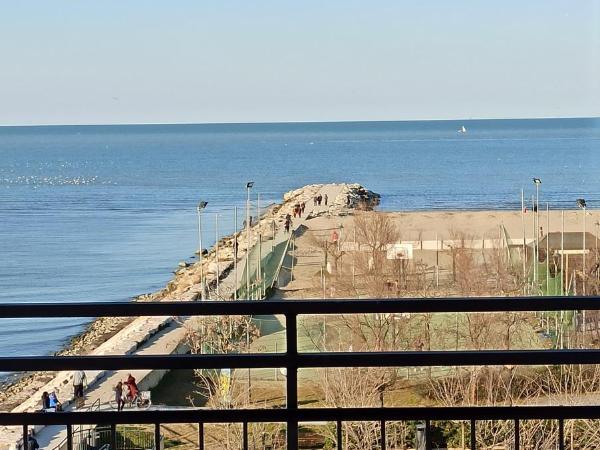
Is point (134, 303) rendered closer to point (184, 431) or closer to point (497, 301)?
point (497, 301)

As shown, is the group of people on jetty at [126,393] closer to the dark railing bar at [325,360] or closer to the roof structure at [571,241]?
the dark railing bar at [325,360]

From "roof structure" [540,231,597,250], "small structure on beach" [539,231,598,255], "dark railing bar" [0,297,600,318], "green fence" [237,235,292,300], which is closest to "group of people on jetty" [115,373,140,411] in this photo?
"green fence" [237,235,292,300]

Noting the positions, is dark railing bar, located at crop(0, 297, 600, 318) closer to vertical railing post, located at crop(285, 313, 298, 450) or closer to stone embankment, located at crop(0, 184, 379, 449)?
vertical railing post, located at crop(285, 313, 298, 450)

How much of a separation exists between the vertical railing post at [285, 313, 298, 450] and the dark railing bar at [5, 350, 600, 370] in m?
0.03

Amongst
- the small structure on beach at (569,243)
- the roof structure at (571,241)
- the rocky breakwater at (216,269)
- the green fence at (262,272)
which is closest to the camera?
the green fence at (262,272)

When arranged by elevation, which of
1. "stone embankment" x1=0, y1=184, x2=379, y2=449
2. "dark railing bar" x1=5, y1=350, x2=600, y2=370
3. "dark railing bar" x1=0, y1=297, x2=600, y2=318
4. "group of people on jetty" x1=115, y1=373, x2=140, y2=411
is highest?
"dark railing bar" x1=0, y1=297, x2=600, y2=318

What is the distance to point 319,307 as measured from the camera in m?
2.25

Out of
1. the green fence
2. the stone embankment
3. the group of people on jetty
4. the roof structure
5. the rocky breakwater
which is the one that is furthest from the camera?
the rocky breakwater

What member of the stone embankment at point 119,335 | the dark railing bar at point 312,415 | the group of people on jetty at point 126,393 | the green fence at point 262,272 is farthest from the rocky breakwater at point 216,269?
the dark railing bar at point 312,415

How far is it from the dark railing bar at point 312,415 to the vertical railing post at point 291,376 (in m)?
0.01

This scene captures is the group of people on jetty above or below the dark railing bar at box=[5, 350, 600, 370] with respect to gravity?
below

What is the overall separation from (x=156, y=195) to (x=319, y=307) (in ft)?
170

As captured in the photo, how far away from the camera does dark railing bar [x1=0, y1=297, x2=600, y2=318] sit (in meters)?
2.23

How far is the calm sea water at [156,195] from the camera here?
79.7 feet
